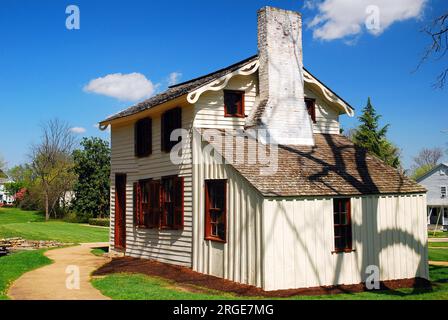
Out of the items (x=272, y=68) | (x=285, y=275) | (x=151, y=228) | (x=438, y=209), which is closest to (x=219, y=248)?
(x=285, y=275)

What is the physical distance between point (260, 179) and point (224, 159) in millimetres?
1508

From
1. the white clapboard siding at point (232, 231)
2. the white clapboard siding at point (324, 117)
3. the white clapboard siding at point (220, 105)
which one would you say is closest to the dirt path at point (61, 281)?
the white clapboard siding at point (232, 231)

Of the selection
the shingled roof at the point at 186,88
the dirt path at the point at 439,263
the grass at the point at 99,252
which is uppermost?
the shingled roof at the point at 186,88

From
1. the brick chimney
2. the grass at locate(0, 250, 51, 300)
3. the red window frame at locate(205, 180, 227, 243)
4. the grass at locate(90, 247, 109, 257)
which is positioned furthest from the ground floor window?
the grass at locate(0, 250, 51, 300)

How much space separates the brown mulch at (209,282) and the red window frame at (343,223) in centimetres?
119

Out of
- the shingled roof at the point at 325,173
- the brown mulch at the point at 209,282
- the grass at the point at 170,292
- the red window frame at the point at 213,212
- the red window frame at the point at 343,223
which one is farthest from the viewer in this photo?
the red window frame at the point at 213,212

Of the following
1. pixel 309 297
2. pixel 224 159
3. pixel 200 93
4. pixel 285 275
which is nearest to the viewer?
pixel 309 297

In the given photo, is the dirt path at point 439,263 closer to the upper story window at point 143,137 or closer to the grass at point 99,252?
the upper story window at point 143,137

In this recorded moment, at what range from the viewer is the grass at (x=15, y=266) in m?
13.6

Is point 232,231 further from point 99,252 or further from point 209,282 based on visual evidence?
point 99,252

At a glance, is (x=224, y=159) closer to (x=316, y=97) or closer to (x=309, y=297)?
(x=309, y=297)

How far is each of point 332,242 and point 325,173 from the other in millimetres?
2190

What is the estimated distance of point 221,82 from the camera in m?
16.5
